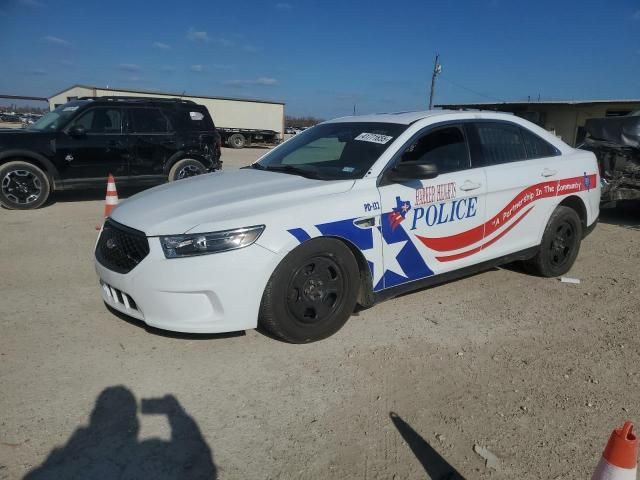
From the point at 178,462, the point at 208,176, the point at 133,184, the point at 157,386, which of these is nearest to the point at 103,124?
the point at 133,184

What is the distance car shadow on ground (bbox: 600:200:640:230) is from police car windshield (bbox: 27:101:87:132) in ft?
30.4

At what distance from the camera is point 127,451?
2.42 meters

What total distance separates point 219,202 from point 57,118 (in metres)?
6.98

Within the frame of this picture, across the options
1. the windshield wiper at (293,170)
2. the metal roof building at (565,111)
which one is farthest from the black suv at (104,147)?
the metal roof building at (565,111)

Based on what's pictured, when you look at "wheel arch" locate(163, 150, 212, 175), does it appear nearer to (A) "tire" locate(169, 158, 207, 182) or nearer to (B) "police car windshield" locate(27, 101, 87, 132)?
(A) "tire" locate(169, 158, 207, 182)

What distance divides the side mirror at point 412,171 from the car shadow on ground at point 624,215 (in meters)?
5.83

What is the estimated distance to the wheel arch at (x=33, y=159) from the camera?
8.12 m

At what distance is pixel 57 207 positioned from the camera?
8656 millimetres

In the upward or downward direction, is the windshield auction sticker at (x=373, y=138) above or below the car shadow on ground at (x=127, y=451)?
above

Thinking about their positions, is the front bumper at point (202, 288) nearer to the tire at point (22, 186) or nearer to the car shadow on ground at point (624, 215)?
the tire at point (22, 186)

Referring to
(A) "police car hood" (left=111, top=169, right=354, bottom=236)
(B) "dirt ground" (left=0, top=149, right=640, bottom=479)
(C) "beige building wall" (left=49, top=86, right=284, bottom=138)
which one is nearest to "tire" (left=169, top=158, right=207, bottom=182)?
(B) "dirt ground" (left=0, top=149, right=640, bottom=479)

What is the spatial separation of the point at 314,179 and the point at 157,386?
1794 mm

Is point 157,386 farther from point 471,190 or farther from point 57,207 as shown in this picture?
point 57,207

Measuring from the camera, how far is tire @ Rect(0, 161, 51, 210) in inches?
320
